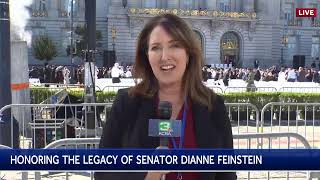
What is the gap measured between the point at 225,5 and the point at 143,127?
64393 mm

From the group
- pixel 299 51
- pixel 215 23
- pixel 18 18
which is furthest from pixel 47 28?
pixel 18 18

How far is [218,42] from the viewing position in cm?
6250

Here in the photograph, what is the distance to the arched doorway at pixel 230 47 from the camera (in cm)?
6306

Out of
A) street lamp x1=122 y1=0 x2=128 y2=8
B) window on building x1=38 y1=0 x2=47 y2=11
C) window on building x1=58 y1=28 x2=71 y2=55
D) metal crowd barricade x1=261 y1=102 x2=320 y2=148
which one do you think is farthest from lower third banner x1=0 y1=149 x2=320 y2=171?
window on building x1=38 y1=0 x2=47 y2=11

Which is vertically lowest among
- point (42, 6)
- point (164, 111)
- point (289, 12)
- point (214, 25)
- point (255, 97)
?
point (255, 97)

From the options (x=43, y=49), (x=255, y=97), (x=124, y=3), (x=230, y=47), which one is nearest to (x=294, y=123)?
(x=255, y=97)

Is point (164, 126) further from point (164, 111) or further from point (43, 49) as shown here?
point (43, 49)

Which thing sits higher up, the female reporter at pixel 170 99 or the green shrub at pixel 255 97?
the female reporter at pixel 170 99

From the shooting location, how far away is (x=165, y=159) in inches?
88.6

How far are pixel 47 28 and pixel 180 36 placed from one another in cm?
5985

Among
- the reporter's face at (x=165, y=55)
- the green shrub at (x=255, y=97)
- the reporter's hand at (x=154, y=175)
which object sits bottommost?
the green shrub at (x=255, y=97)

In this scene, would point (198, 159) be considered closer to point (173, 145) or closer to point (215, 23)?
point (173, 145)

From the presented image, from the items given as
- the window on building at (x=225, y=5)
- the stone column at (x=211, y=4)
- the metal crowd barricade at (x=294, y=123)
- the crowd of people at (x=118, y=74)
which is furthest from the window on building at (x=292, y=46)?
the metal crowd barricade at (x=294, y=123)

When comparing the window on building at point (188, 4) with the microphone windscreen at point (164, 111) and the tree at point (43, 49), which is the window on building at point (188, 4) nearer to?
the tree at point (43, 49)
